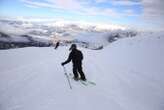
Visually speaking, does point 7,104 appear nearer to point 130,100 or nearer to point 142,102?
point 130,100

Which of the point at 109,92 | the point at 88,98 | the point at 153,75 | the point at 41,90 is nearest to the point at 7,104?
the point at 41,90

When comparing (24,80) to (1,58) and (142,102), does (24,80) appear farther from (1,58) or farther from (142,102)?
(1,58)

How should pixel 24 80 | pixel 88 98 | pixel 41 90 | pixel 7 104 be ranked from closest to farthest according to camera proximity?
1. pixel 7 104
2. pixel 88 98
3. pixel 41 90
4. pixel 24 80

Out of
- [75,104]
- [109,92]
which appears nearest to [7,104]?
[75,104]

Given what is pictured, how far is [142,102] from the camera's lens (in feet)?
28.6

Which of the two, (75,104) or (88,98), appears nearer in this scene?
(75,104)

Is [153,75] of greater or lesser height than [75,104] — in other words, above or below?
below

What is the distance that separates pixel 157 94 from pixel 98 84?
11.6ft

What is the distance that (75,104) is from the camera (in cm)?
688

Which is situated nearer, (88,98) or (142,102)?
(88,98)

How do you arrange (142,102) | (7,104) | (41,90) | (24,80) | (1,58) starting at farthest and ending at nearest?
(1,58)
(24,80)
(142,102)
(41,90)
(7,104)

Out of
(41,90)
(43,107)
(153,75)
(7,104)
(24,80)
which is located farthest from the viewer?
(153,75)

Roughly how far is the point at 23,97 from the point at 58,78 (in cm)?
293

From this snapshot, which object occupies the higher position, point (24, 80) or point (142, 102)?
point (24, 80)
